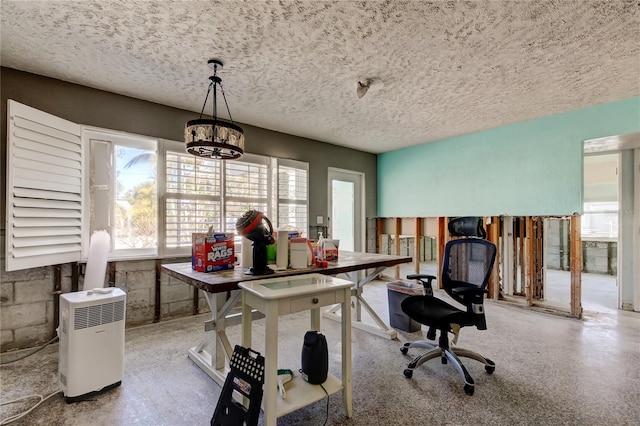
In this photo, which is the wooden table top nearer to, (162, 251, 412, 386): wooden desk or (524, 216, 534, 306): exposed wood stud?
(162, 251, 412, 386): wooden desk

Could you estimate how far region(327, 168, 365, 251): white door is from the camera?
5.46 meters

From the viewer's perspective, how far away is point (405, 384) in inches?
83.7

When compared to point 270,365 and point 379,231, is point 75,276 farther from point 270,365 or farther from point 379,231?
point 379,231

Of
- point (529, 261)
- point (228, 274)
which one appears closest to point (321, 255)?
point (228, 274)

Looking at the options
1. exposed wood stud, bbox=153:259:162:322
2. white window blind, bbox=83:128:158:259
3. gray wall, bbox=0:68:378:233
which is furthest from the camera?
exposed wood stud, bbox=153:259:162:322

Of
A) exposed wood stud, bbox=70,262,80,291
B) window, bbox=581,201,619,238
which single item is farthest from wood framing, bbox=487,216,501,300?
exposed wood stud, bbox=70,262,80,291

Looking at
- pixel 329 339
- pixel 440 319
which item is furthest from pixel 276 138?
pixel 440 319

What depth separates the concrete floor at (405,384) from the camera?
5.82 ft

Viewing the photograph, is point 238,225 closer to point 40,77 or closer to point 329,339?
point 329,339

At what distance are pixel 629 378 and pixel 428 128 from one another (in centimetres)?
337

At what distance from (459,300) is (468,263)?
39 centimetres

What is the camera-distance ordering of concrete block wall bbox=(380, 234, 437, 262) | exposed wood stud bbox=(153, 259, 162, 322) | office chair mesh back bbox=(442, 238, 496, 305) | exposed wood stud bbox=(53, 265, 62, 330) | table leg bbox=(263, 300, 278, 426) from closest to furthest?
table leg bbox=(263, 300, 278, 426) < office chair mesh back bbox=(442, 238, 496, 305) < exposed wood stud bbox=(53, 265, 62, 330) < exposed wood stud bbox=(153, 259, 162, 322) < concrete block wall bbox=(380, 234, 437, 262)

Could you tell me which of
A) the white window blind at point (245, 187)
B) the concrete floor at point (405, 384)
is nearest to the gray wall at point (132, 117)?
the white window blind at point (245, 187)

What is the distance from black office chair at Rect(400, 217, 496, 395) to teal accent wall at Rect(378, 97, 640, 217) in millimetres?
2119
